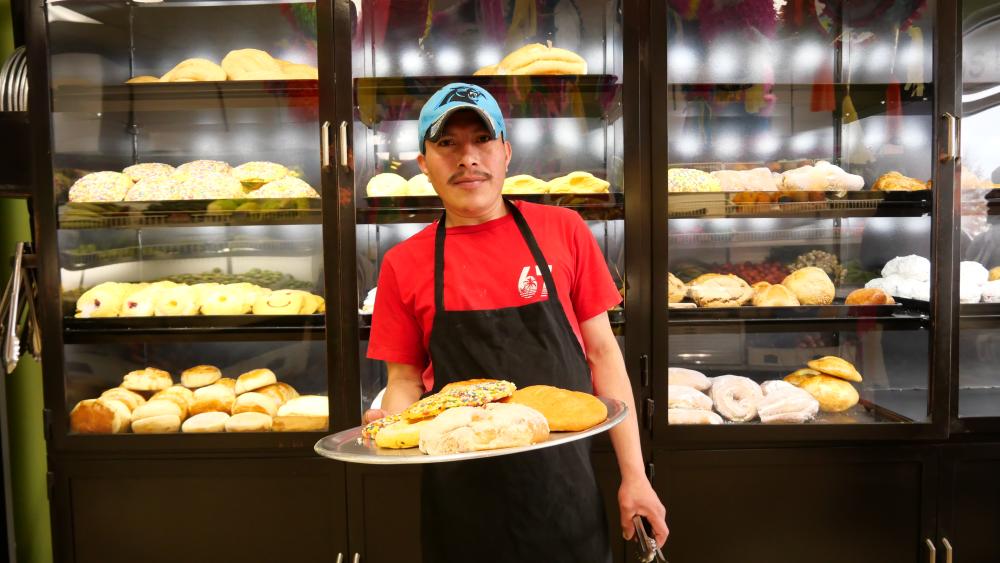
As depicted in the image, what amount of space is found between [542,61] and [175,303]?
167cm

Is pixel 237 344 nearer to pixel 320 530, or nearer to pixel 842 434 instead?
pixel 320 530

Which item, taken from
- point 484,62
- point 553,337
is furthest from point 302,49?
point 553,337

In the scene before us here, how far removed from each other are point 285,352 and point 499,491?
148 cm

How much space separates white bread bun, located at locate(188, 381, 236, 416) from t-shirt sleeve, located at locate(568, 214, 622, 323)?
156 centimetres

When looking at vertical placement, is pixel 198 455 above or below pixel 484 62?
below

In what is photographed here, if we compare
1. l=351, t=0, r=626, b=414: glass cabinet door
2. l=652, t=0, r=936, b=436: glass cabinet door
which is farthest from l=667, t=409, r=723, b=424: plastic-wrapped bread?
l=351, t=0, r=626, b=414: glass cabinet door

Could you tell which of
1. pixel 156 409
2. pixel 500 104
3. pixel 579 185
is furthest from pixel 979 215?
pixel 156 409

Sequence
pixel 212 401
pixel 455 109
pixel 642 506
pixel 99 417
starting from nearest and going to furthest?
pixel 455 109 → pixel 642 506 → pixel 99 417 → pixel 212 401

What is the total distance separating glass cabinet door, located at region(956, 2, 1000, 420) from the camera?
7.79ft

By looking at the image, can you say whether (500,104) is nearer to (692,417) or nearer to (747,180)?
(747,180)

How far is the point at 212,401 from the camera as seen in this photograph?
95.6 inches

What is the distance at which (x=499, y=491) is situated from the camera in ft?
4.72

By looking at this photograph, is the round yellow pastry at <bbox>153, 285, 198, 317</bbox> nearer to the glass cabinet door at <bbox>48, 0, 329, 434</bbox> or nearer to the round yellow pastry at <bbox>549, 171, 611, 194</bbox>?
the glass cabinet door at <bbox>48, 0, 329, 434</bbox>

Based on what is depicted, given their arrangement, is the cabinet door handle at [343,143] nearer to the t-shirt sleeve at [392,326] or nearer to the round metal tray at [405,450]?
the t-shirt sleeve at [392,326]
